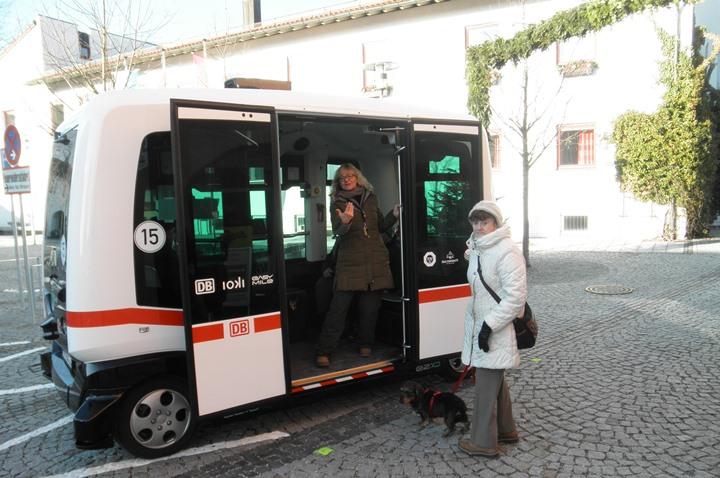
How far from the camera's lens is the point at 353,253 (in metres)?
4.94

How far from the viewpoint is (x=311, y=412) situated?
15.1 ft

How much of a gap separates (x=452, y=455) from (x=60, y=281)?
3.08m

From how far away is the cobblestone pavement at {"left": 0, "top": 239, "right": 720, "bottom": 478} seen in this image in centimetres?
362

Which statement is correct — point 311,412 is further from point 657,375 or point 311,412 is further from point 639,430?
point 657,375

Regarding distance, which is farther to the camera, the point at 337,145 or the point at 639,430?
the point at 337,145

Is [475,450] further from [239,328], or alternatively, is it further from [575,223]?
[575,223]

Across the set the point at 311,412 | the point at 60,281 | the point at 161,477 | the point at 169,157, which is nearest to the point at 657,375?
the point at 311,412

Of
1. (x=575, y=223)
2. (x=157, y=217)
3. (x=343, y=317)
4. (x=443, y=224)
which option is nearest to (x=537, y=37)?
(x=575, y=223)

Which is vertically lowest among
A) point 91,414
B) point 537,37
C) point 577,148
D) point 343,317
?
point 91,414

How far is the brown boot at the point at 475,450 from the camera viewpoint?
3.66 meters

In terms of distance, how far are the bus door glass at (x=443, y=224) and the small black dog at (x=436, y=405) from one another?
25.0 inches

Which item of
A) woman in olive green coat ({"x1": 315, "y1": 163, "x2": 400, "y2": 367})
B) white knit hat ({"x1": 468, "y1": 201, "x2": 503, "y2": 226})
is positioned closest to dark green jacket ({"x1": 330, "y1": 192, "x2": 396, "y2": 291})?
woman in olive green coat ({"x1": 315, "y1": 163, "x2": 400, "y2": 367})

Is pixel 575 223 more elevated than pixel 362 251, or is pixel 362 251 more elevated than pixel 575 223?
pixel 362 251

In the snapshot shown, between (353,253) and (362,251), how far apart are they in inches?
3.3
